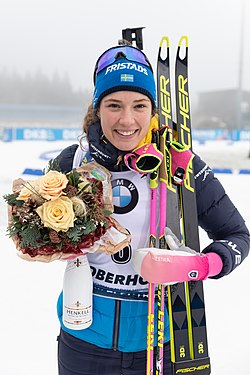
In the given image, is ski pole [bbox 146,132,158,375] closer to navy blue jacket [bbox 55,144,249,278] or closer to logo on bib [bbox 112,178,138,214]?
logo on bib [bbox 112,178,138,214]

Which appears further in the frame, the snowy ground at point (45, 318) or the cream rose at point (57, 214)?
the snowy ground at point (45, 318)

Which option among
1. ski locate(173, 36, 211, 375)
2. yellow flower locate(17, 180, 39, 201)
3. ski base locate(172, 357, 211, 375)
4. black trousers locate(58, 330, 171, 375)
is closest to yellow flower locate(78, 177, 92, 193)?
yellow flower locate(17, 180, 39, 201)

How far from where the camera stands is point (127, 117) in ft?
4.68

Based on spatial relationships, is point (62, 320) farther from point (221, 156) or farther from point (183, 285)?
point (221, 156)

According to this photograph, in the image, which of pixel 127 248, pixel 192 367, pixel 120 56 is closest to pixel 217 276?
pixel 127 248

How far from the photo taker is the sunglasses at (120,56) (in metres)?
1.57

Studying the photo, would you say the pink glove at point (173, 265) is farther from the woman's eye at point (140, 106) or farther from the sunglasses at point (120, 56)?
the sunglasses at point (120, 56)

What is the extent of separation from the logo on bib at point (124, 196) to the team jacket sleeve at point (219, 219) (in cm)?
25

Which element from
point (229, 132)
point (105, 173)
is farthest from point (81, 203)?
point (229, 132)

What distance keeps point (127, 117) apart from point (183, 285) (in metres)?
0.72

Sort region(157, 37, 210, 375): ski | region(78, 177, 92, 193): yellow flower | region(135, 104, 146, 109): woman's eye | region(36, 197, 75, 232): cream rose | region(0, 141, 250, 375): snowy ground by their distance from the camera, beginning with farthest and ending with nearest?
region(0, 141, 250, 375): snowy ground, region(157, 37, 210, 375): ski, region(135, 104, 146, 109): woman's eye, region(78, 177, 92, 193): yellow flower, region(36, 197, 75, 232): cream rose

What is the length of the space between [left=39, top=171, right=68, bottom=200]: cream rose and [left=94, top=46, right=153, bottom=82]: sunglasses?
0.48 metres

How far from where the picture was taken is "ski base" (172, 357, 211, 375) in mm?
1658

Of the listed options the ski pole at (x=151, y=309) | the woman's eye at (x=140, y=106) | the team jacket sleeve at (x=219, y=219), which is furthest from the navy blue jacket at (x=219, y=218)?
the woman's eye at (x=140, y=106)
